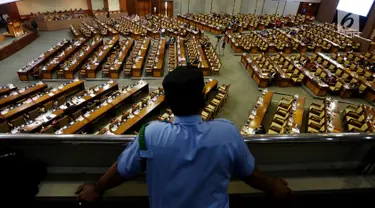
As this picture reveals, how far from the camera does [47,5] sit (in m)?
23.0

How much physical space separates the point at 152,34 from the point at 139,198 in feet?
60.2

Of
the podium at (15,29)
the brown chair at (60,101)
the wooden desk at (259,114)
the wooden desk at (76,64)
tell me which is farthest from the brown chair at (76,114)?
the podium at (15,29)

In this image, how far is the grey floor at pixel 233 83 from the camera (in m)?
9.28

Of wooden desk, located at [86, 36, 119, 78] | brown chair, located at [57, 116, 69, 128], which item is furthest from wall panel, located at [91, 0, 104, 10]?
brown chair, located at [57, 116, 69, 128]

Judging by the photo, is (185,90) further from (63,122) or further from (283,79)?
(283,79)

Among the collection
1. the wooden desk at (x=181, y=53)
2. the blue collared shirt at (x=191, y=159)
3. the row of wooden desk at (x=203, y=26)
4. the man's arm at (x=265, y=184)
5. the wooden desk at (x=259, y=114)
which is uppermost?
the blue collared shirt at (x=191, y=159)

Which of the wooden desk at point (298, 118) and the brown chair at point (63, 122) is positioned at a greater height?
the wooden desk at point (298, 118)

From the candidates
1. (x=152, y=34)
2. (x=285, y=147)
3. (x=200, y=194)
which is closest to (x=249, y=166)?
(x=200, y=194)

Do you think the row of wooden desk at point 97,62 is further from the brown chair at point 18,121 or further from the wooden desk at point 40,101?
the brown chair at point 18,121

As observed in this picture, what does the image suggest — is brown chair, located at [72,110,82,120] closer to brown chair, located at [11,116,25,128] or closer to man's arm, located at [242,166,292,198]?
brown chair, located at [11,116,25,128]

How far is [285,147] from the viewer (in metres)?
1.96

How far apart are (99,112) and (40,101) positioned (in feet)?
8.61

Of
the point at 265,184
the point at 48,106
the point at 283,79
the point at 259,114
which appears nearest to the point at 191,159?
the point at 265,184

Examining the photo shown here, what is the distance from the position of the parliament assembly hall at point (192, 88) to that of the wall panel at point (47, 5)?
0.10 metres
